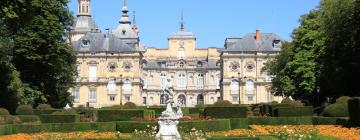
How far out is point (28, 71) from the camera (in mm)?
40250

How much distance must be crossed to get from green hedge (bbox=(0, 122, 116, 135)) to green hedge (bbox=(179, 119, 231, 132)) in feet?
13.4

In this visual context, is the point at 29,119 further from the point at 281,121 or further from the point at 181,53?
the point at 181,53

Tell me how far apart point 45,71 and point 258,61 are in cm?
4398

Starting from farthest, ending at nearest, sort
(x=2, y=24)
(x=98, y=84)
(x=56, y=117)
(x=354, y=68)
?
(x=98, y=84) → (x=354, y=68) → (x=2, y=24) → (x=56, y=117)

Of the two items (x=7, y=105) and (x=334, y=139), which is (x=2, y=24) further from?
(x=334, y=139)

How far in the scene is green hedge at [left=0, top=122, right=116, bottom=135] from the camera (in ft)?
80.1

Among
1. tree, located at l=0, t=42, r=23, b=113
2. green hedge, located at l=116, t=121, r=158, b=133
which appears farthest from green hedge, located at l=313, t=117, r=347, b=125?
tree, located at l=0, t=42, r=23, b=113

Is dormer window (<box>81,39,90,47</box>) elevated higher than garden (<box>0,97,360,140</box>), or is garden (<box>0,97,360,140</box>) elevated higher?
dormer window (<box>81,39,90,47</box>)

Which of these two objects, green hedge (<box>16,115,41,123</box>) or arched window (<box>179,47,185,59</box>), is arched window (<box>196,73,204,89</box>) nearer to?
arched window (<box>179,47,185,59</box>)

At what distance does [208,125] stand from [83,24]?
8067cm

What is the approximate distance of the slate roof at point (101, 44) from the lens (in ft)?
258

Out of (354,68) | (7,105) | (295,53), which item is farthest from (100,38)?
(354,68)

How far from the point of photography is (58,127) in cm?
2644

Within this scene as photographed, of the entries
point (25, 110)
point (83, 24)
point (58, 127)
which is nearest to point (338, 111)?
point (58, 127)
